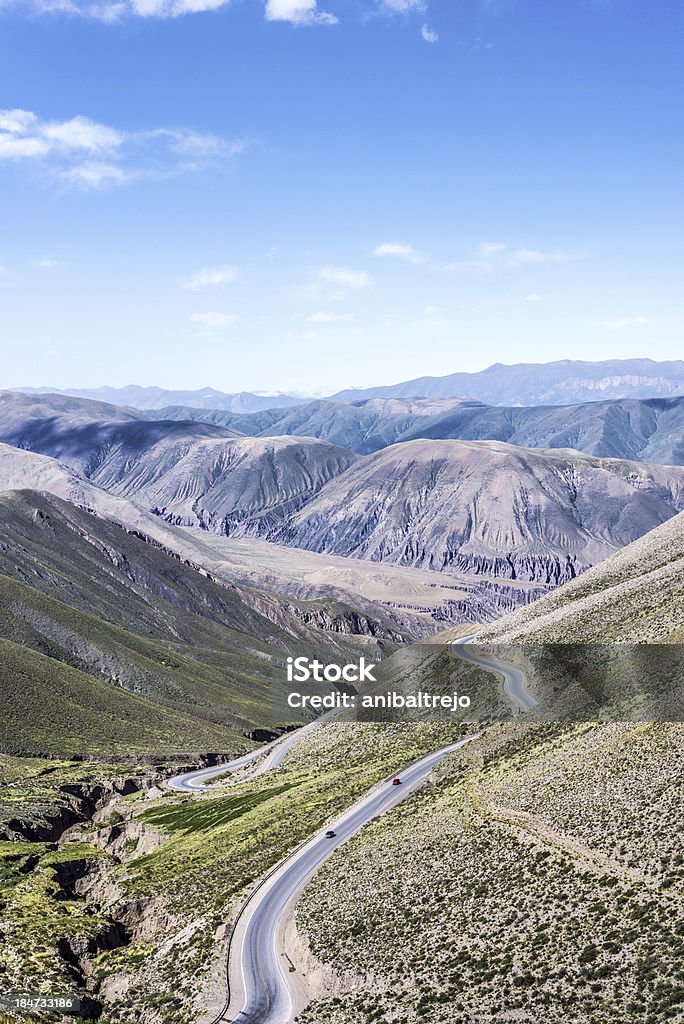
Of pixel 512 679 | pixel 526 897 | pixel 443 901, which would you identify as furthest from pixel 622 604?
pixel 526 897

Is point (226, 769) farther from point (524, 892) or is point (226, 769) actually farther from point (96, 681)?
point (524, 892)

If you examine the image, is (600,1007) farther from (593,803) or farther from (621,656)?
(621,656)

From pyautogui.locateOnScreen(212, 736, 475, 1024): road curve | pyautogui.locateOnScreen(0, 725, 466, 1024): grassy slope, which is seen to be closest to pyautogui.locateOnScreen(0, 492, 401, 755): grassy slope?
pyautogui.locateOnScreen(0, 725, 466, 1024): grassy slope

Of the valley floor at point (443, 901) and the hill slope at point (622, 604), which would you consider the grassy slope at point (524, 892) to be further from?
the hill slope at point (622, 604)

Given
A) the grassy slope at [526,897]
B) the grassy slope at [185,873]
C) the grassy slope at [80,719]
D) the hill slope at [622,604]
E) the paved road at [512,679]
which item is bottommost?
the grassy slope at [80,719]

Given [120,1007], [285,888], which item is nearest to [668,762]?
[285,888]

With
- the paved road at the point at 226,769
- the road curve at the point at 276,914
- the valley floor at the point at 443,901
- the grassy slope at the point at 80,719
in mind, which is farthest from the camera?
the grassy slope at the point at 80,719

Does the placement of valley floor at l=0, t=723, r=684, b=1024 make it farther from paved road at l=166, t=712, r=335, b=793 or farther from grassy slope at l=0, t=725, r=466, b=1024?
paved road at l=166, t=712, r=335, b=793

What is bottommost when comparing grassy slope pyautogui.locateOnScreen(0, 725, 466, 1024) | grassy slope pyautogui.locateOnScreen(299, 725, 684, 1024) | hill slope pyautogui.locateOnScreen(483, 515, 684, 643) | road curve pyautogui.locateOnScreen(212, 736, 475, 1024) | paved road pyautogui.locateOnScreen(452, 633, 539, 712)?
grassy slope pyautogui.locateOnScreen(0, 725, 466, 1024)

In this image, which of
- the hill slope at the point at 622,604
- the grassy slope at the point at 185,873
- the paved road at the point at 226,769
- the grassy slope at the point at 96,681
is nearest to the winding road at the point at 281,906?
the grassy slope at the point at 185,873
